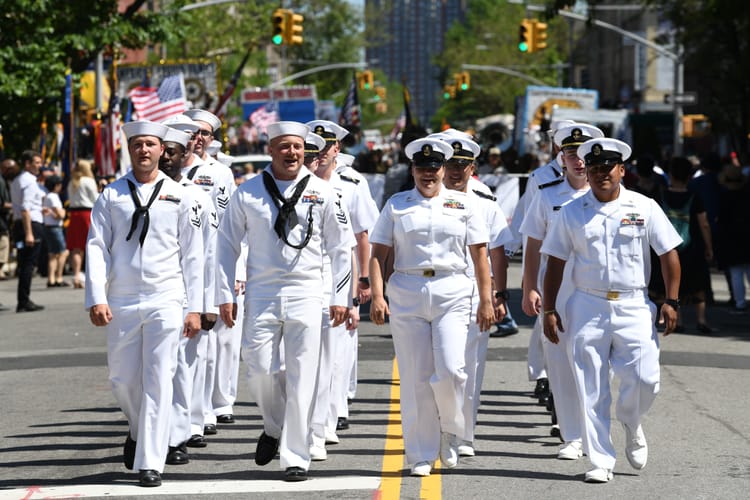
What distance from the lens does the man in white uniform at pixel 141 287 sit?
8.00 meters

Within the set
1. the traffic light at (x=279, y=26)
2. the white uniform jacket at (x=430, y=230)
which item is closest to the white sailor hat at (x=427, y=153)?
the white uniform jacket at (x=430, y=230)

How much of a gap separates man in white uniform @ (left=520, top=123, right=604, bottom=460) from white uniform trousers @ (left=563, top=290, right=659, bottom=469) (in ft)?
1.26

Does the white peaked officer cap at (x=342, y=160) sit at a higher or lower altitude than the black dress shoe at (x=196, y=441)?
higher

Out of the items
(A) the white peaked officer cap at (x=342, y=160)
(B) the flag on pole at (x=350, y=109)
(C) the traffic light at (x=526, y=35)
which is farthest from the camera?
(B) the flag on pole at (x=350, y=109)

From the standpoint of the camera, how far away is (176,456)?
8.66m

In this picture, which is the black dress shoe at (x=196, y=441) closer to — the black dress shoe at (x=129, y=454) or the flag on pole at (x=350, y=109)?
the black dress shoe at (x=129, y=454)

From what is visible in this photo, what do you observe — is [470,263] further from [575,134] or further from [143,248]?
[143,248]

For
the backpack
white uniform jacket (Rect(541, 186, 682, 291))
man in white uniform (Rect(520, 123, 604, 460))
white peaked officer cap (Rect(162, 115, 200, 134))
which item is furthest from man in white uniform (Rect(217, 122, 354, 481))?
the backpack

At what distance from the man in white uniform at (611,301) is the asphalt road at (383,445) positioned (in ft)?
1.23

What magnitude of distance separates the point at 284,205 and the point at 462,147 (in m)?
1.35

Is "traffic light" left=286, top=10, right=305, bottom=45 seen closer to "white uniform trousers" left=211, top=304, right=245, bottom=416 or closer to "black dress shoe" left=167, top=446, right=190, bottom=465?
"white uniform trousers" left=211, top=304, right=245, bottom=416

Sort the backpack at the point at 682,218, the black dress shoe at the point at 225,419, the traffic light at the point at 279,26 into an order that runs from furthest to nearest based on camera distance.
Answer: the traffic light at the point at 279,26, the backpack at the point at 682,218, the black dress shoe at the point at 225,419

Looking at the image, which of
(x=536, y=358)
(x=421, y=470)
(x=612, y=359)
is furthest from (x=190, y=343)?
(x=536, y=358)

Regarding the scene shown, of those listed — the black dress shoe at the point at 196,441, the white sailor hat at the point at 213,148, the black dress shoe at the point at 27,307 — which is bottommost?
the black dress shoe at the point at 27,307
